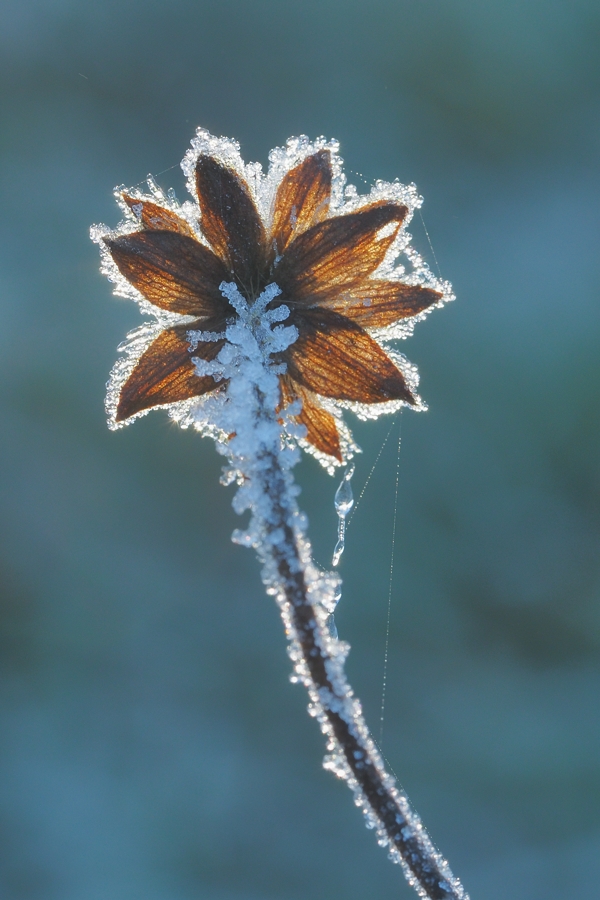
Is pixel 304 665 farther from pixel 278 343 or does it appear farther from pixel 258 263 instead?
pixel 258 263

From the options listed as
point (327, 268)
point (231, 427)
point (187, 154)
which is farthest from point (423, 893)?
point (187, 154)

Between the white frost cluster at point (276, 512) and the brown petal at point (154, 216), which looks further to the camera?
the brown petal at point (154, 216)

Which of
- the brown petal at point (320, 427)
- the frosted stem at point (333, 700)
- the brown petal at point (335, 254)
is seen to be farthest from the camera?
the brown petal at point (320, 427)

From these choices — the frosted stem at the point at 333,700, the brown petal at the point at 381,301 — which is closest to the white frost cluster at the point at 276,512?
the frosted stem at the point at 333,700

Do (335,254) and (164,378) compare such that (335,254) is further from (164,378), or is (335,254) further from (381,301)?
(164,378)

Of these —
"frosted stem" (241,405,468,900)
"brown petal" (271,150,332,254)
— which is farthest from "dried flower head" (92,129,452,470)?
"frosted stem" (241,405,468,900)

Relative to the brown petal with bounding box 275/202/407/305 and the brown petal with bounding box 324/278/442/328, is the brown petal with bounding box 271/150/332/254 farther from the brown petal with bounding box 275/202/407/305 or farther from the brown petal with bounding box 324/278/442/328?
the brown petal with bounding box 324/278/442/328

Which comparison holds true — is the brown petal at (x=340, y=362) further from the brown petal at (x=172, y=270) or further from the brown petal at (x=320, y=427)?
the brown petal at (x=172, y=270)

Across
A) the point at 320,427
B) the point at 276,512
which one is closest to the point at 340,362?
the point at 320,427
